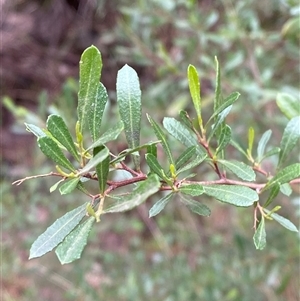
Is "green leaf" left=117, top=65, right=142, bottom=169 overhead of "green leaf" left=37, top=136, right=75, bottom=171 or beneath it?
overhead

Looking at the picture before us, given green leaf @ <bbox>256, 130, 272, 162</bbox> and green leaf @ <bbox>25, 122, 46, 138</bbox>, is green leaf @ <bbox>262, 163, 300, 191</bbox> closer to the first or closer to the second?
green leaf @ <bbox>256, 130, 272, 162</bbox>

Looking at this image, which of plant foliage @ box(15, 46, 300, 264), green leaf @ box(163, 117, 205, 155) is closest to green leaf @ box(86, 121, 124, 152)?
plant foliage @ box(15, 46, 300, 264)

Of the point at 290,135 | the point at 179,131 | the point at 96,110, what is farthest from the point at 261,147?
the point at 96,110

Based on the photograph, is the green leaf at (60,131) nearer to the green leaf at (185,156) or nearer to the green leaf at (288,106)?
the green leaf at (185,156)

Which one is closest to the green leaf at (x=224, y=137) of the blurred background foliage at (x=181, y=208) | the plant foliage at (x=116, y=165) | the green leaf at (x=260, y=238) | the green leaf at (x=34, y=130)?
the plant foliage at (x=116, y=165)

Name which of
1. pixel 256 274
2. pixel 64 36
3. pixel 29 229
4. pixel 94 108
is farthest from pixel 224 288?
pixel 64 36

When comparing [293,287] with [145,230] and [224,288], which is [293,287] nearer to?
[224,288]

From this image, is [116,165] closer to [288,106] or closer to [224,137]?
[224,137]
